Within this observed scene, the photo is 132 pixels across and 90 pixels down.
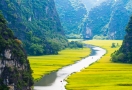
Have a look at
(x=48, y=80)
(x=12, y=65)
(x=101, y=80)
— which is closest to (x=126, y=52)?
(x=101, y=80)

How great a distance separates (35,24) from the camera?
483ft

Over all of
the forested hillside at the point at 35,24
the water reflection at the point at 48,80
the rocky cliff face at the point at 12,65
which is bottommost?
the water reflection at the point at 48,80

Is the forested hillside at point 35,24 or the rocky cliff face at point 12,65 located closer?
the rocky cliff face at point 12,65

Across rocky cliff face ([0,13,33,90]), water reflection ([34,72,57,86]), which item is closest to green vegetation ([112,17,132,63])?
water reflection ([34,72,57,86])

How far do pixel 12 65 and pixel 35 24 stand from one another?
322 feet

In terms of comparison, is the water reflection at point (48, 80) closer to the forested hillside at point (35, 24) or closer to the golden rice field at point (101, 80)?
the golden rice field at point (101, 80)

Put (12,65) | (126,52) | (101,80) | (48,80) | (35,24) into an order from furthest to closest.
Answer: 1. (35,24)
2. (126,52)
3. (48,80)
4. (101,80)
5. (12,65)

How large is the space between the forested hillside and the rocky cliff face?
2515 inches

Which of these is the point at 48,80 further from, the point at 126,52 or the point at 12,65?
the point at 126,52

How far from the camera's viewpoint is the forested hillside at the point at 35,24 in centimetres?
12081

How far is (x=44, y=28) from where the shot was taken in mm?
158000

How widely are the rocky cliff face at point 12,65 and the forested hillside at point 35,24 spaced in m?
63.9

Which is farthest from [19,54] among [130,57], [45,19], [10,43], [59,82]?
[45,19]

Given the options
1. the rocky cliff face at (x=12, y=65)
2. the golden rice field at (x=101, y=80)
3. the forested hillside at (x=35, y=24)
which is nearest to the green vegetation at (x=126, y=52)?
the golden rice field at (x=101, y=80)
